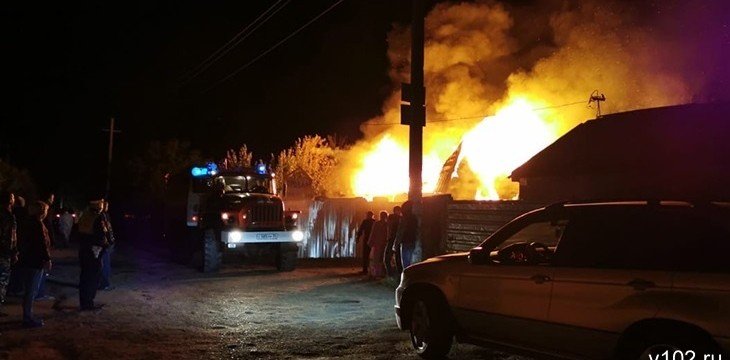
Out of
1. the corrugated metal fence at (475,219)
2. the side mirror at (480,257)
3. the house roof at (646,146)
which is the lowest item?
the side mirror at (480,257)

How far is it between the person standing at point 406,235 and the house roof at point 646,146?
852cm

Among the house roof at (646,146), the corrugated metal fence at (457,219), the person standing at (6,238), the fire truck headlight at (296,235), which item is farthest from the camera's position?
the house roof at (646,146)

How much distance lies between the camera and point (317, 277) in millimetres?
14891

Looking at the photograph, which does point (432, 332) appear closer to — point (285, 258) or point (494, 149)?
point (285, 258)

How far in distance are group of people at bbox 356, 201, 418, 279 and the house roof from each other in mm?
7182

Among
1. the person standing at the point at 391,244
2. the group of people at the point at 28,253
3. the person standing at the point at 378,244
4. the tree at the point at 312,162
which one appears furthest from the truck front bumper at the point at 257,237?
the tree at the point at 312,162

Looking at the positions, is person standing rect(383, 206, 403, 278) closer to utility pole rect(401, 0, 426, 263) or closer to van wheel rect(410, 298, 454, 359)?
utility pole rect(401, 0, 426, 263)

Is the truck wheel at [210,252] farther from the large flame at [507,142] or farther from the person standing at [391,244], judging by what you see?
the large flame at [507,142]

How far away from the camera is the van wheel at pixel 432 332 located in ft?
22.6

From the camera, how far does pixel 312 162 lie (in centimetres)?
3859

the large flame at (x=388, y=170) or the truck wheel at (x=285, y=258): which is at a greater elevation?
the large flame at (x=388, y=170)

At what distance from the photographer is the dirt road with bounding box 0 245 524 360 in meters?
7.35

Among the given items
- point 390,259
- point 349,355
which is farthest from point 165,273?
point 349,355

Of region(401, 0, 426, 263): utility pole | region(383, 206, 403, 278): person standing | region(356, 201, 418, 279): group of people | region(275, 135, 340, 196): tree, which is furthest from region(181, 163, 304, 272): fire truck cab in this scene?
region(275, 135, 340, 196): tree
